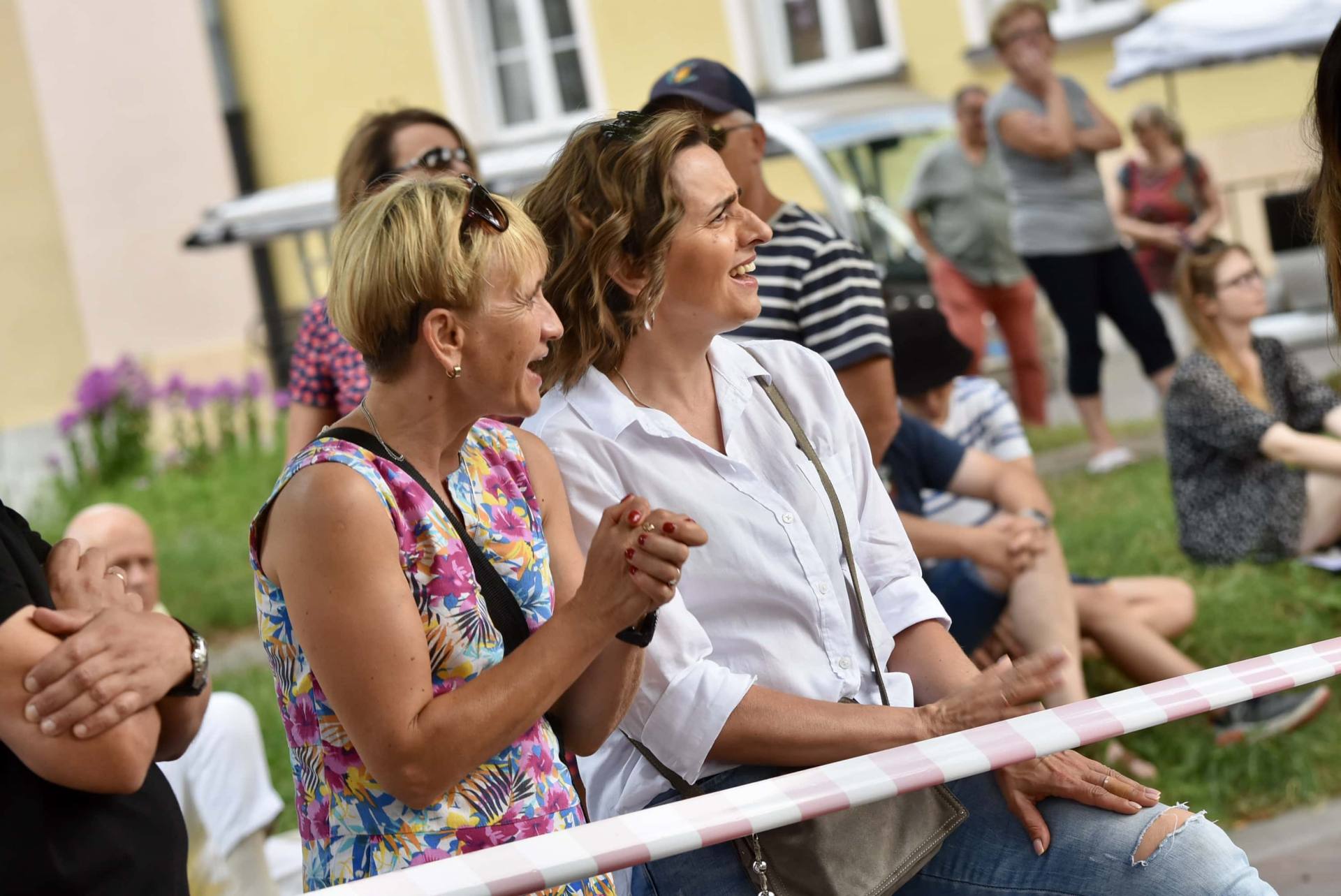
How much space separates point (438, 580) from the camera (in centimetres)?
189

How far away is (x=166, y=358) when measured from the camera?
1484 centimetres

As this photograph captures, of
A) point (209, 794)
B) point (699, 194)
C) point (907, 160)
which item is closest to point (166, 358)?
point (907, 160)

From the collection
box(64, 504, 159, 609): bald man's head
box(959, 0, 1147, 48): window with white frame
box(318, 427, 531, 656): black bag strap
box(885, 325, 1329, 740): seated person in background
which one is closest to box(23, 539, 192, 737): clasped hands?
box(318, 427, 531, 656): black bag strap

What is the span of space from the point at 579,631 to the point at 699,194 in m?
0.75

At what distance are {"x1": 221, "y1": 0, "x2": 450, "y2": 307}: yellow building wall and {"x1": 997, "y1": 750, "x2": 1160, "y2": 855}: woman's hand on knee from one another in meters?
14.0

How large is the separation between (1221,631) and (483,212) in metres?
3.70

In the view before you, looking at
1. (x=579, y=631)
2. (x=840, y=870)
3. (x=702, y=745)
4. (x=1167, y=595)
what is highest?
(x=579, y=631)

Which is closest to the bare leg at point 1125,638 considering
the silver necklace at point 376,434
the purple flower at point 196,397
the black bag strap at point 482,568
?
the black bag strap at point 482,568

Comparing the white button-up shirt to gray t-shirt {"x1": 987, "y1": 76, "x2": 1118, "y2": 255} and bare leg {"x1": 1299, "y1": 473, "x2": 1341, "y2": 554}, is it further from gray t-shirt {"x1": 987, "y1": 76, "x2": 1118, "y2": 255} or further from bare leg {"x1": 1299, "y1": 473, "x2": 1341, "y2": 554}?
gray t-shirt {"x1": 987, "y1": 76, "x2": 1118, "y2": 255}

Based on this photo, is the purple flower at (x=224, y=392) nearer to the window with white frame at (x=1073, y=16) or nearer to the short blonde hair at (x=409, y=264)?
the window with white frame at (x=1073, y=16)

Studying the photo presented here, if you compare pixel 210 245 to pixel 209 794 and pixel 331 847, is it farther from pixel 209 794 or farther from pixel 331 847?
pixel 331 847

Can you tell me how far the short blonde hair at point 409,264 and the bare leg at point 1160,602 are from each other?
3099 mm

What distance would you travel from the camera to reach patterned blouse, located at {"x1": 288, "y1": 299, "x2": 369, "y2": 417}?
341 centimetres

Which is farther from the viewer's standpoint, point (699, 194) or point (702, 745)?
point (699, 194)
